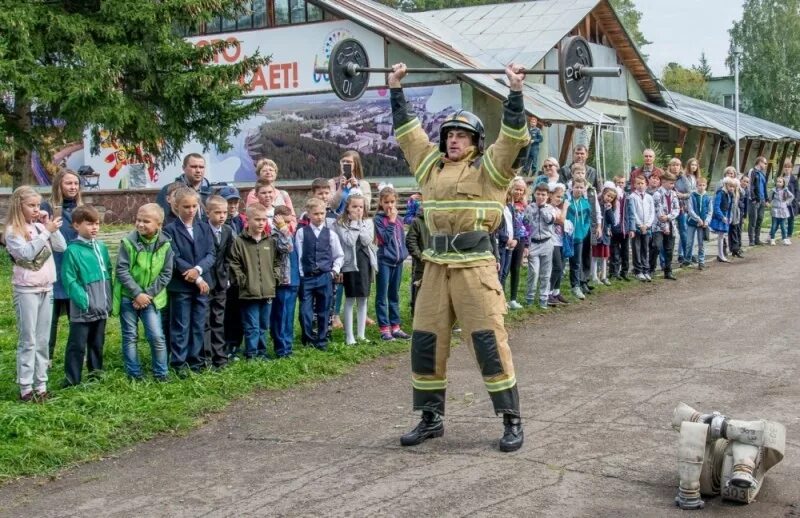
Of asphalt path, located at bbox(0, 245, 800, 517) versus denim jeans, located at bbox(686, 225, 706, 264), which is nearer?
asphalt path, located at bbox(0, 245, 800, 517)

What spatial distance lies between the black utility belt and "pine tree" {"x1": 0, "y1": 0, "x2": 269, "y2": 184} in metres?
13.1

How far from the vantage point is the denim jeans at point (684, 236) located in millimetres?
17219

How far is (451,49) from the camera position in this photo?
28.9 metres

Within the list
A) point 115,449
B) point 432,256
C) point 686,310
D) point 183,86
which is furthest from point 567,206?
point 183,86

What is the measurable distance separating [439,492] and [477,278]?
5.39 feet

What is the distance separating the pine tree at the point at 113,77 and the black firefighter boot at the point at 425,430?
13401 millimetres

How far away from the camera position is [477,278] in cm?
668

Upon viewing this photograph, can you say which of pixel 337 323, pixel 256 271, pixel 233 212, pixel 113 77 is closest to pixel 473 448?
pixel 256 271

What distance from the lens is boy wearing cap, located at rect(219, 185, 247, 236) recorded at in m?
10.1

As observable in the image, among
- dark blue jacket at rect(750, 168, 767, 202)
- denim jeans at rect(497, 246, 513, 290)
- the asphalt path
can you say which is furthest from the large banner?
the asphalt path

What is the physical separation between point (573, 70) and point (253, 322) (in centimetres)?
399

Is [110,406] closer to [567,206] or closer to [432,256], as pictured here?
[432,256]

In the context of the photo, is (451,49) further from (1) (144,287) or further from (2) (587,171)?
(1) (144,287)

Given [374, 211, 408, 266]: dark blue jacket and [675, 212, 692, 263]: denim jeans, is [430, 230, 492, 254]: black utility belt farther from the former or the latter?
[675, 212, 692, 263]: denim jeans
